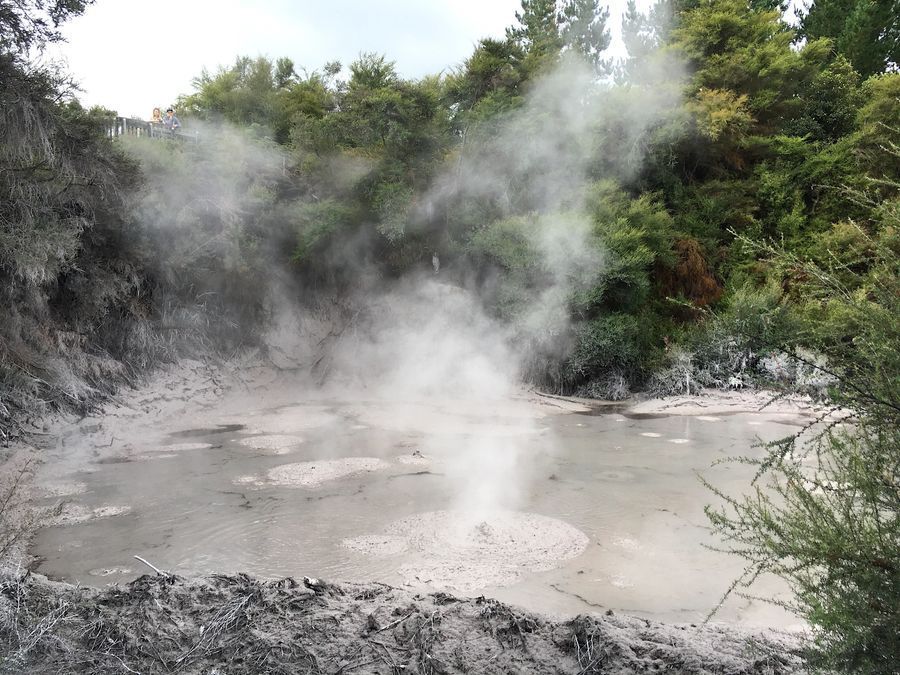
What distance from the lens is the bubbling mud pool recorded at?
4.45 m

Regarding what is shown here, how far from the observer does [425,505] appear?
594cm

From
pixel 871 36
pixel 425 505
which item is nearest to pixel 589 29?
pixel 871 36

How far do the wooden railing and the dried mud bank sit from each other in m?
10.9

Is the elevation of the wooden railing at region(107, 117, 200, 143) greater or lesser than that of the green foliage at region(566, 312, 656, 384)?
greater

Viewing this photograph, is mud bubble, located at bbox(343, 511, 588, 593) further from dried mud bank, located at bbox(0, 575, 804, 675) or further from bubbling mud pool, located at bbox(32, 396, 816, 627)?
dried mud bank, located at bbox(0, 575, 804, 675)

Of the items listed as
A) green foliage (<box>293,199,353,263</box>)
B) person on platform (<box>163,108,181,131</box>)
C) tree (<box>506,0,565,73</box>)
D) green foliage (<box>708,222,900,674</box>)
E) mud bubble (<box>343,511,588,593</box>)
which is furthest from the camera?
tree (<box>506,0,565,73</box>)

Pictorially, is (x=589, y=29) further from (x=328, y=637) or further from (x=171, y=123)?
(x=328, y=637)

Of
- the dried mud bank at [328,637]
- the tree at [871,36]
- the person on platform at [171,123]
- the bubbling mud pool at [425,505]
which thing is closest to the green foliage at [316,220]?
the person on platform at [171,123]

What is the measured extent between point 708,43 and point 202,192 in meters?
12.9

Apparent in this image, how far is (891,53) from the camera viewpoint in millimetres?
→ 19844

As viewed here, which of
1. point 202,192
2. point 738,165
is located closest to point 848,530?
point 202,192

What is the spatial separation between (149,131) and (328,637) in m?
12.3

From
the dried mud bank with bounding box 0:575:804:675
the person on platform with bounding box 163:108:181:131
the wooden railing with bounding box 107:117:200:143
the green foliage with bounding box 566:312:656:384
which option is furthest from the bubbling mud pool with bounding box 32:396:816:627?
the person on platform with bounding box 163:108:181:131

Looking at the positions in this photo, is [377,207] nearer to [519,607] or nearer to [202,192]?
[202,192]
